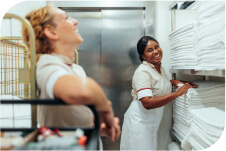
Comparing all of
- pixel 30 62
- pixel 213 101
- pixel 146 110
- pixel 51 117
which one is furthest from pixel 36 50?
pixel 213 101

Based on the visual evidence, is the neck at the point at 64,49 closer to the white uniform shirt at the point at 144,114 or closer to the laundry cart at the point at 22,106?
the laundry cart at the point at 22,106

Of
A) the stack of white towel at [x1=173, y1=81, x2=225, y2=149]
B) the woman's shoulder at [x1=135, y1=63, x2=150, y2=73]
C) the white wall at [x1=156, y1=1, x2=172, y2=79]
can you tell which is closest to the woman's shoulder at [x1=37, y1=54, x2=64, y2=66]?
the woman's shoulder at [x1=135, y1=63, x2=150, y2=73]

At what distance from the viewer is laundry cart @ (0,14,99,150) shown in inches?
20.0

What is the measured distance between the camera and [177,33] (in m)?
0.86

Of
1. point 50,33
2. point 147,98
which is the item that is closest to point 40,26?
point 50,33

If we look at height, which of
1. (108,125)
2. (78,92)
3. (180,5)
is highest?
(180,5)

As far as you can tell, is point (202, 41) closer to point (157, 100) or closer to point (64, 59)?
point (157, 100)

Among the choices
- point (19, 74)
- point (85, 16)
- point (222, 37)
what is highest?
point (85, 16)

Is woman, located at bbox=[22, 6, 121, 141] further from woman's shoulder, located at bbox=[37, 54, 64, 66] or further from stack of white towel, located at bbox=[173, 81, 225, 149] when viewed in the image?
stack of white towel, located at bbox=[173, 81, 225, 149]

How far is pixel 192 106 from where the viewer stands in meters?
0.88

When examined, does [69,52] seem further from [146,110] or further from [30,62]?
[146,110]

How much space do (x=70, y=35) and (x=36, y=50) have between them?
0.39ft

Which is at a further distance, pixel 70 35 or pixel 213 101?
pixel 213 101

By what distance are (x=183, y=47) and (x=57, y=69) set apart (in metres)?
0.64
